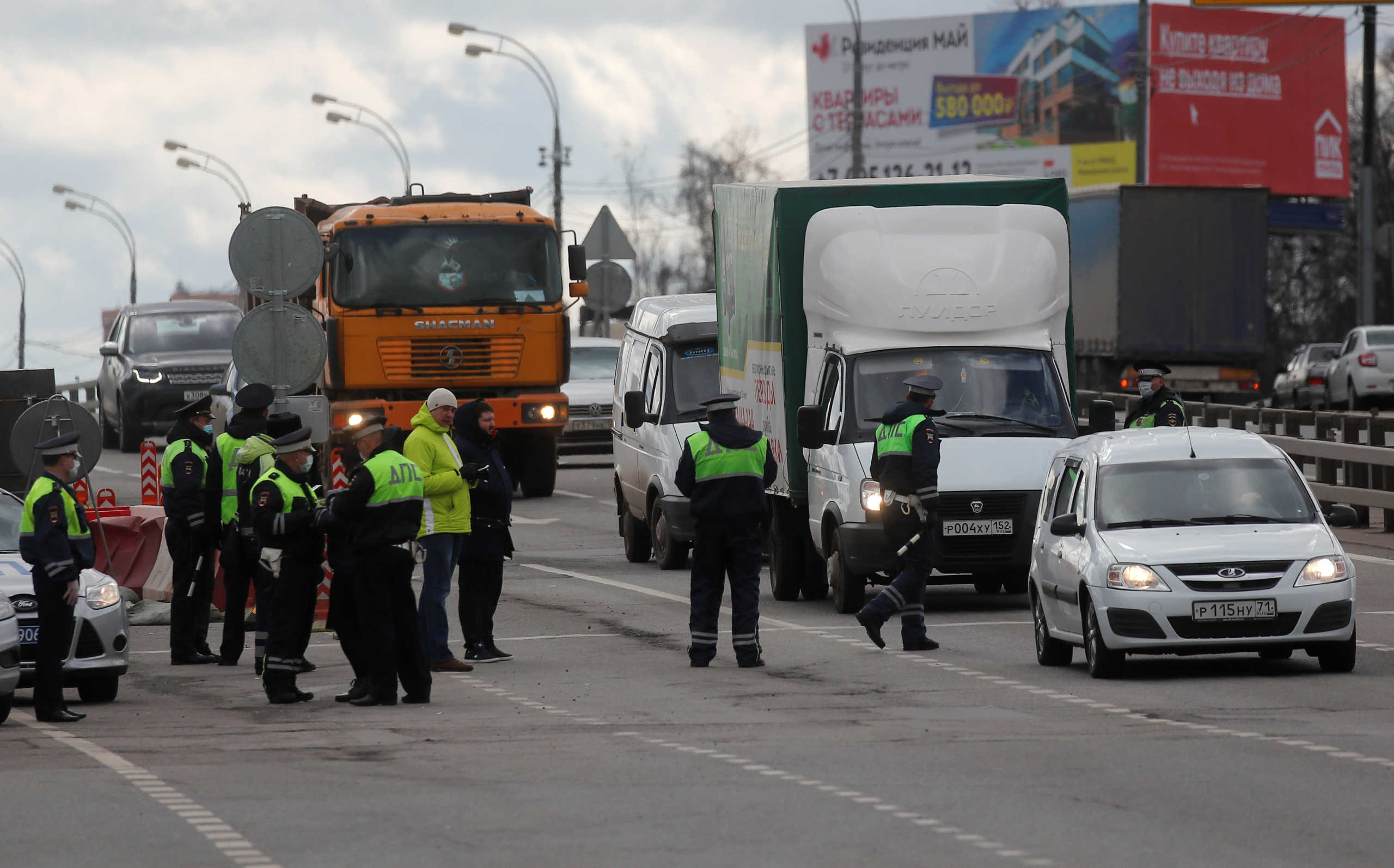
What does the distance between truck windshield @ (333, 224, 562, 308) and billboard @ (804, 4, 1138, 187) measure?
46.9 metres

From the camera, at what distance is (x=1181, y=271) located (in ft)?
134

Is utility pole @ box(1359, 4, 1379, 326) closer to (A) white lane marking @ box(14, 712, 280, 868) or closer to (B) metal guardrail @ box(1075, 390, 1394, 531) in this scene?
(B) metal guardrail @ box(1075, 390, 1394, 531)

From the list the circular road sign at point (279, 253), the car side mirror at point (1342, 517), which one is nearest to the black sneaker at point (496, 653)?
the circular road sign at point (279, 253)

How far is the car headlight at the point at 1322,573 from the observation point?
1346 cm

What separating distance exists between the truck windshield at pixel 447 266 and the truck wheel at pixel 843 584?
427 inches

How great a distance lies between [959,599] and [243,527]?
21.4 feet

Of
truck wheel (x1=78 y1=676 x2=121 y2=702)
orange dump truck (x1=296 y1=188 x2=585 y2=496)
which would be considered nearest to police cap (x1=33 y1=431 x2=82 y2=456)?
truck wheel (x1=78 y1=676 x2=121 y2=702)

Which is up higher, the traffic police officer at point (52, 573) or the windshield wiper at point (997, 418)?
the windshield wiper at point (997, 418)

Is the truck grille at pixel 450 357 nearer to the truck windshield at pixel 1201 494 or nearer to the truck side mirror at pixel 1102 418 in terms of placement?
the truck side mirror at pixel 1102 418

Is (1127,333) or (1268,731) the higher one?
(1127,333)

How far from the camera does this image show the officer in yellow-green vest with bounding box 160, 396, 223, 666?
16109 millimetres

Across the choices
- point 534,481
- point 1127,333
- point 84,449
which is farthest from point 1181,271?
point 84,449

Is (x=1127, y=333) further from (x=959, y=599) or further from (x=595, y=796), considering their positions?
(x=595, y=796)

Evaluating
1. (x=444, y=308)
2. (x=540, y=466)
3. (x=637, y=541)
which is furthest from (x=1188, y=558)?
(x=540, y=466)
